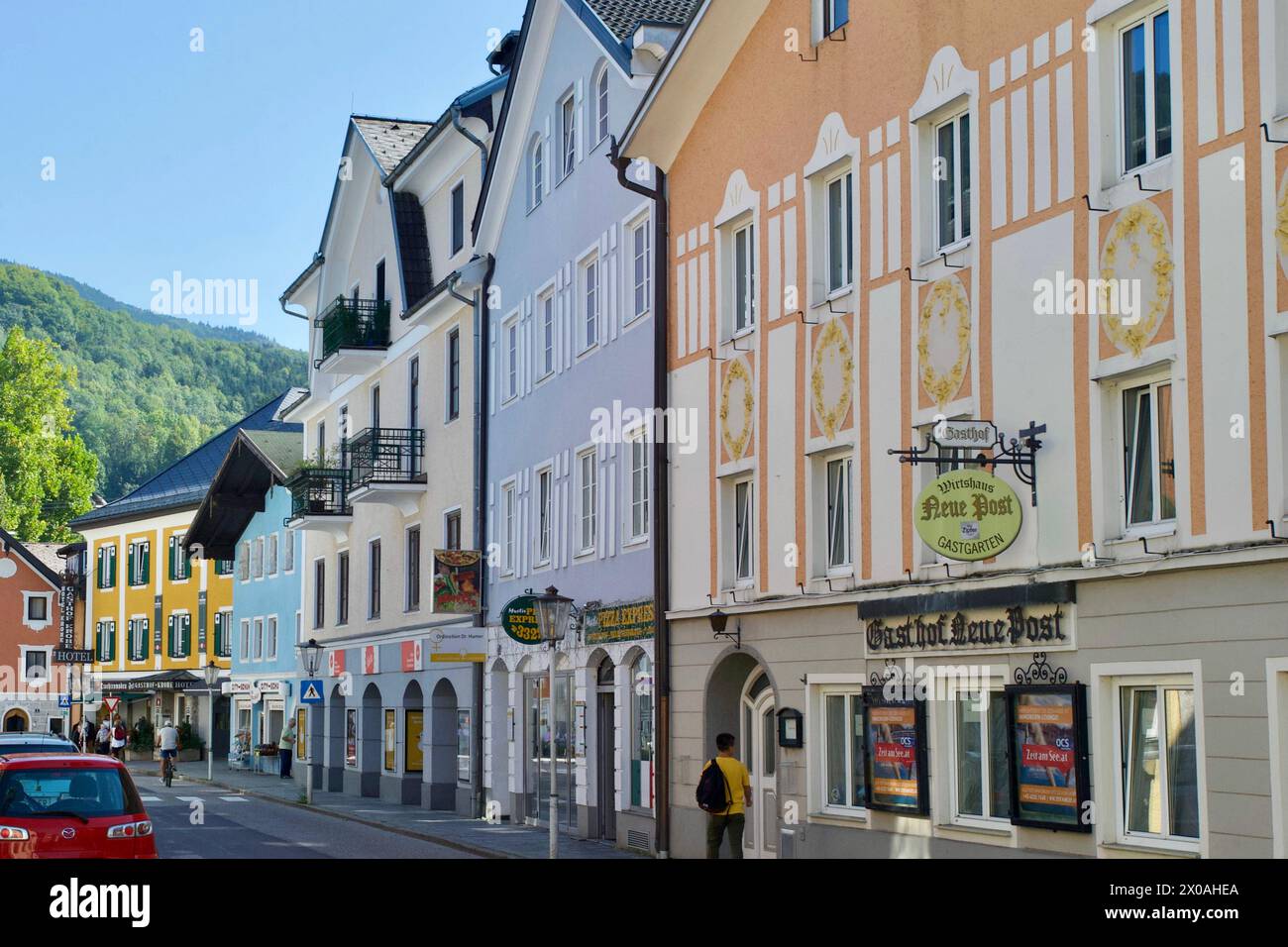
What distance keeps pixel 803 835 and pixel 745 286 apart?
6.94 m

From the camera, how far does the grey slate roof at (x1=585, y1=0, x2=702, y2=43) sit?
2648 centimetres

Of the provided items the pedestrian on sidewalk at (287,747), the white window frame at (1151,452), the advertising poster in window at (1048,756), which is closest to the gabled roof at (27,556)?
the pedestrian on sidewalk at (287,747)

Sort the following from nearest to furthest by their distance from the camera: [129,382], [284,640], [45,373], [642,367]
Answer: [642,367] → [284,640] → [45,373] → [129,382]

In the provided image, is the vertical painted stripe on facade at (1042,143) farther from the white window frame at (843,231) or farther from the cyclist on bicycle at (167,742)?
the cyclist on bicycle at (167,742)

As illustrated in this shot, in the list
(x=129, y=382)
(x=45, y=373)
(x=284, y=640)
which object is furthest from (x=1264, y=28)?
(x=129, y=382)

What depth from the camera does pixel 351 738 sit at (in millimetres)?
42875

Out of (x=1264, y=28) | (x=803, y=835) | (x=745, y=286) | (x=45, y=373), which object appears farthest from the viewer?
(x=45, y=373)

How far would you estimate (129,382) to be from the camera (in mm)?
142125

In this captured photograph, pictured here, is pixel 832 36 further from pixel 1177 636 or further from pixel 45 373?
pixel 45 373

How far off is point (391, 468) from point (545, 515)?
8.99m

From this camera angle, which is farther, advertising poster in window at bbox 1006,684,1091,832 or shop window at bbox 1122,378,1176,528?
advertising poster in window at bbox 1006,684,1091,832

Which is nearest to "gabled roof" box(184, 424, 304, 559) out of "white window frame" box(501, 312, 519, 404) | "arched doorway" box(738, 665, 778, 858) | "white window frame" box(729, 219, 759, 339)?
"white window frame" box(501, 312, 519, 404)

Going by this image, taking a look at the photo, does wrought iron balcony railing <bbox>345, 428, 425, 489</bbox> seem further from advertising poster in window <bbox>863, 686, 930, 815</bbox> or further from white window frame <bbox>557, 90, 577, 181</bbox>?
advertising poster in window <bbox>863, 686, 930, 815</bbox>

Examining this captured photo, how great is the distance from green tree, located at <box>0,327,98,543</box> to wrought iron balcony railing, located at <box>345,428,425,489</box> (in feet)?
182
